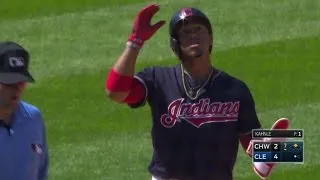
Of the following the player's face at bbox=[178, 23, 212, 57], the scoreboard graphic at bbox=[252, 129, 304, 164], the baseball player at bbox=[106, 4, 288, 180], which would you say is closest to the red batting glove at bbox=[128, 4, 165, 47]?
the baseball player at bbox=[106, 4, 288, 180]

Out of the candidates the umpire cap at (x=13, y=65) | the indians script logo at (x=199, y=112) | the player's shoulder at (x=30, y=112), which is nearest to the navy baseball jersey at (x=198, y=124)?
the indians script logo at (x=199, y=112)

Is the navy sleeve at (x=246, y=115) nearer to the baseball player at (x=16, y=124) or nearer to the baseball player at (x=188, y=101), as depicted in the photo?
the baseball player at (x=188, y=101)

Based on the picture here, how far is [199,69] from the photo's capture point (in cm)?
526

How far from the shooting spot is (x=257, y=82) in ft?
32.6

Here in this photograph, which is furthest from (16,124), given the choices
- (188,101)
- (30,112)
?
(188,101)

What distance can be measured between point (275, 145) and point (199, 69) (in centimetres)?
65

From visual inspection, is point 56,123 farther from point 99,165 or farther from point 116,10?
point 116,10

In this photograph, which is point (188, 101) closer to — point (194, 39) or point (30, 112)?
point (194, 39)

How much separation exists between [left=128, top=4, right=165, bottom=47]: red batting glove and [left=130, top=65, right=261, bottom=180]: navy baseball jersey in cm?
22

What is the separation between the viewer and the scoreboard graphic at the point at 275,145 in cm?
538

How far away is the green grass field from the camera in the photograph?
8.33m

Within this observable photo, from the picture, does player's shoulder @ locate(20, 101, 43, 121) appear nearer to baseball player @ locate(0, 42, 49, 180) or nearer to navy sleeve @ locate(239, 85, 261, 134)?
baseball player @ locate(0, 42, 49, 180)

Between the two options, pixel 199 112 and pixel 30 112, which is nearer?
pixel 30 112

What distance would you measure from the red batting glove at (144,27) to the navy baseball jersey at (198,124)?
8.6 inches
